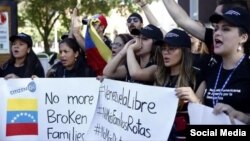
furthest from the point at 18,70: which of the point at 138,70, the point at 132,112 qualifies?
the point at 132,112

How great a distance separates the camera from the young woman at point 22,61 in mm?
5763

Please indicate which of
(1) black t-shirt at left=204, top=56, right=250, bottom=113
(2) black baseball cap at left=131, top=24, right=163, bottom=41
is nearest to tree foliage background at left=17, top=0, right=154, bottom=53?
(2) black baseball cap at left=131, top=24, right=163, bottom=41

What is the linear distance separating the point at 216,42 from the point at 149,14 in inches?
76.3

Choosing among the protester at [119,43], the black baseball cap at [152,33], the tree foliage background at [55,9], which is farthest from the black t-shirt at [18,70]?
the tree foliage background at [55,9]

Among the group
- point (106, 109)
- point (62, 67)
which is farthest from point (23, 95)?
point (106, 109)

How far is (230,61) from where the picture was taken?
362 cm

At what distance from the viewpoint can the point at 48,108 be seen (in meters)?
5.21

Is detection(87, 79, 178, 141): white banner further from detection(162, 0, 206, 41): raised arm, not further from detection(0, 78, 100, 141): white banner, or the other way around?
detection(162, 0, 206, 41): raised arm

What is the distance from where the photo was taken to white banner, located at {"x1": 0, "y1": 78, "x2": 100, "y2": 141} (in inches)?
200

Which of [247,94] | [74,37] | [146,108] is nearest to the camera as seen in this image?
[247,94]

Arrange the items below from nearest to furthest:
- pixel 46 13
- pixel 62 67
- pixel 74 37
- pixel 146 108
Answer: pixel 146 108 < pixel 62 67 < pixel 74 37 < pixel 46 13

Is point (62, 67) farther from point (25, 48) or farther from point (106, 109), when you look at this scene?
point (106, 109)

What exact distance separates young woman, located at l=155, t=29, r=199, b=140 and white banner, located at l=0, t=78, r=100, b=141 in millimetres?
1023

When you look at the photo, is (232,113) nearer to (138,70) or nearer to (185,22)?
(185,22)
